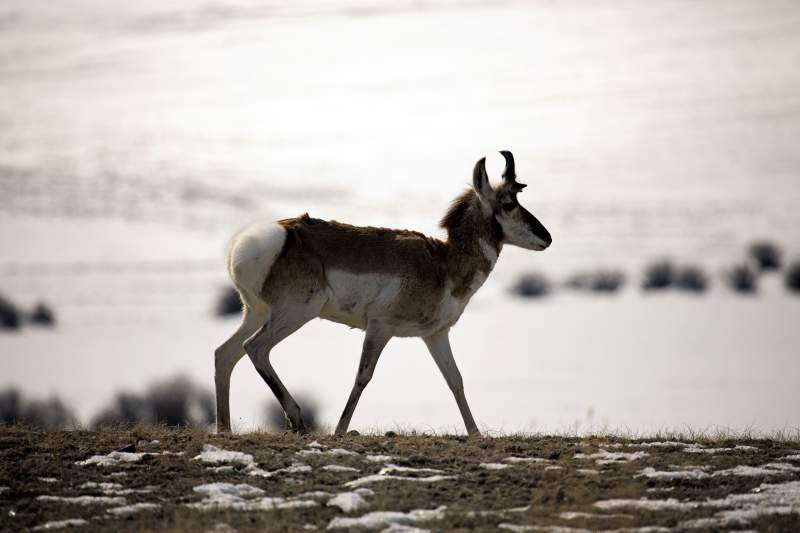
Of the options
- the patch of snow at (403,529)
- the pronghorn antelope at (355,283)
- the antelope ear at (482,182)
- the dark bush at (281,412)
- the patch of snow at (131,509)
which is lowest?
the dark bush at (281,412)

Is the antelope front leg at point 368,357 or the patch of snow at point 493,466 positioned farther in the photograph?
the antelope front leg at point 368,357

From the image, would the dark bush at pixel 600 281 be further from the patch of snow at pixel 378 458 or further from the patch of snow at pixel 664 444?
the patch of snow at pixel 378 458

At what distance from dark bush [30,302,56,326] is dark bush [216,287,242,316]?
7.29m

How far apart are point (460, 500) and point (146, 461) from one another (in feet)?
9.92

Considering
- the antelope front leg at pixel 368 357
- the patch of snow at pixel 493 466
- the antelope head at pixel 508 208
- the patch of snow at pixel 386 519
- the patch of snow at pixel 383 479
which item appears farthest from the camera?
the antelope head at pixel 508 208

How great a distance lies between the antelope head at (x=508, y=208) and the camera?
15.5 m

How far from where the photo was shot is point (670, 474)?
10812 mm

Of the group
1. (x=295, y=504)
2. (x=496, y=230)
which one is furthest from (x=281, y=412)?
(x=295, y=504)

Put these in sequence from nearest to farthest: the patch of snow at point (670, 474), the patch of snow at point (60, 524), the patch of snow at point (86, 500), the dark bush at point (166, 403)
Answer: the patch of snow at point (60, 524)
the patch of snow at point (86, 500)
the patch of snow at point (670, 474)
the dark bush at point (166, 403)

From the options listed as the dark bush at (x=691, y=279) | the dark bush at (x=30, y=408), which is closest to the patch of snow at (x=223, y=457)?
the dark bush at (x=30, y=408)

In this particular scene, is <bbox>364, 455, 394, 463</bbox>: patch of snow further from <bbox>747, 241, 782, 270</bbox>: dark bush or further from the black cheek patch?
<bbox>747, 241, 782, 270</bbox>: dark bush

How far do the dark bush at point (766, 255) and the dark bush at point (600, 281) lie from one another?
770 cm

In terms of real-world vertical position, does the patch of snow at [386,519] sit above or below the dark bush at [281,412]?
above

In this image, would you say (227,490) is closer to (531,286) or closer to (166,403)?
(166,403)
